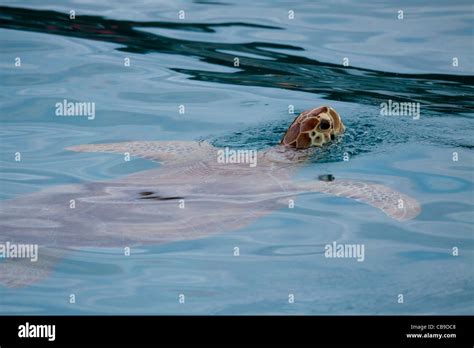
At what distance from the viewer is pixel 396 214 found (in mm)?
6523

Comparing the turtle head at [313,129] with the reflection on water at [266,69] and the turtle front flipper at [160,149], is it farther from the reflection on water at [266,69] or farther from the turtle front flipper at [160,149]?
the reflection on water at [266,69]

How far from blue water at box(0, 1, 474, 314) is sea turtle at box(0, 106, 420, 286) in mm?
114

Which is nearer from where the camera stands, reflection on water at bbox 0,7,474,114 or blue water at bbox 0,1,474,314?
blue water at bbox 0,1,474,314

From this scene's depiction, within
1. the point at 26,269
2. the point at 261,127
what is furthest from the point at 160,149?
the point at 26,269

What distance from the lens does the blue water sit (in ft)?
18.3

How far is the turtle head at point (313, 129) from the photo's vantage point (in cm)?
798

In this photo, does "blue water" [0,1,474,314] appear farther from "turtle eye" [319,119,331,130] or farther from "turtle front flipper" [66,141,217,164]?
"turtle eye" [319,119,331,130]

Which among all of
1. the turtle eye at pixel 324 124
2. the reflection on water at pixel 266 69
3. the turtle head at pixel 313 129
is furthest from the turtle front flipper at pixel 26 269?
the reflection on water at pixel 266 69

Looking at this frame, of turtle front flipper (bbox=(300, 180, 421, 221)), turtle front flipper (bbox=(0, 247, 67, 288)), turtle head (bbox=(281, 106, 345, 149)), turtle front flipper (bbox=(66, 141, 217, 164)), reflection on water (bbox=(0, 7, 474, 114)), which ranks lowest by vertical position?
turtle front flipper (bbox=(0, 247, 67, 288))

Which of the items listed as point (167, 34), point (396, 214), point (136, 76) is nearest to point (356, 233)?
point (396, 214)

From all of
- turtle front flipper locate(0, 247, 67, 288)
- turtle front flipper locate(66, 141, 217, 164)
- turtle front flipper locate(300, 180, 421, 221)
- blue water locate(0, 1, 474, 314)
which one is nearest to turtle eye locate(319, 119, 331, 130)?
blue water locate(0, 1, 474, 314)

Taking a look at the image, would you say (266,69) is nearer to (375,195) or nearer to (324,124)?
(324,124)
